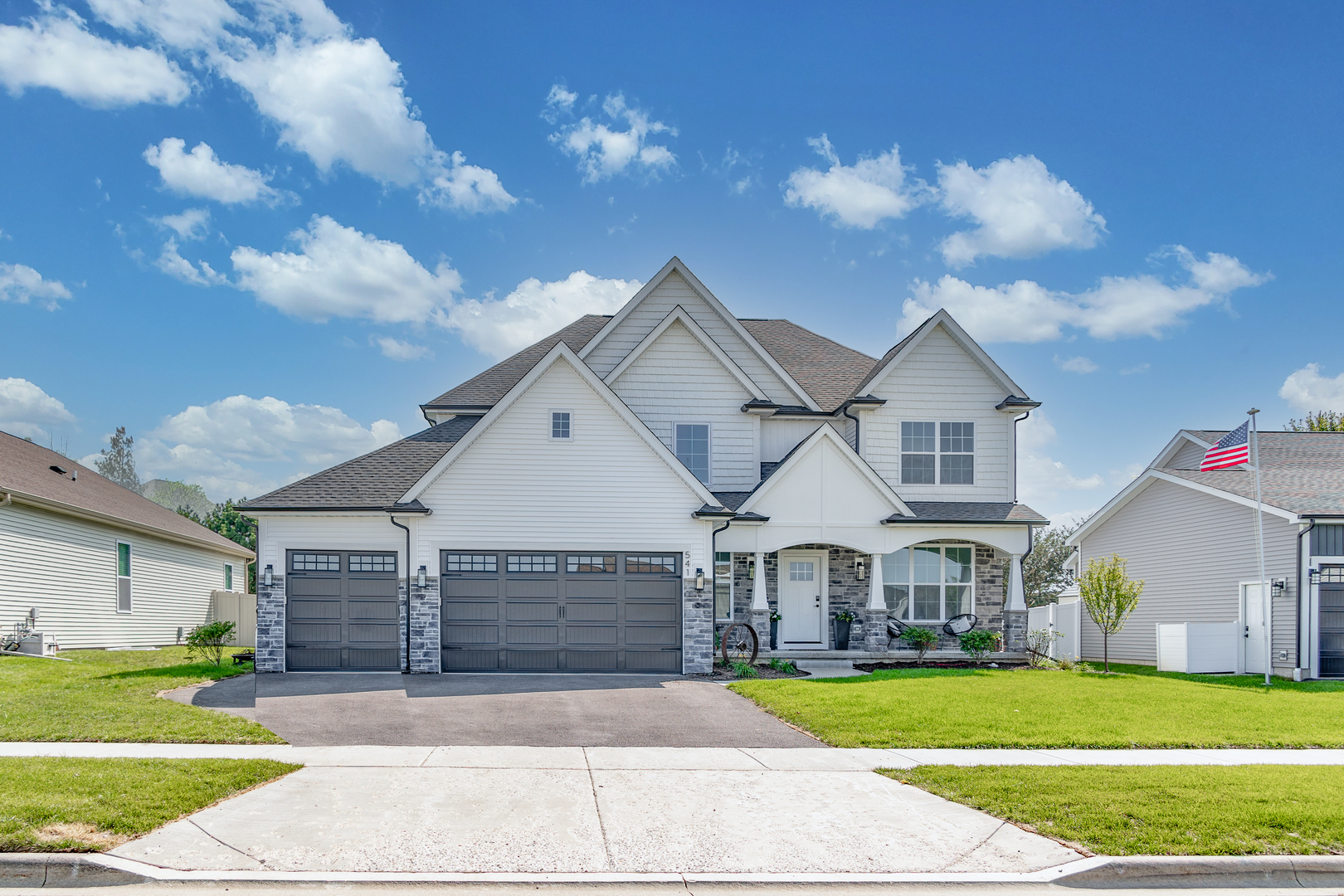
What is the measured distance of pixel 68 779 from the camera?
8.48m

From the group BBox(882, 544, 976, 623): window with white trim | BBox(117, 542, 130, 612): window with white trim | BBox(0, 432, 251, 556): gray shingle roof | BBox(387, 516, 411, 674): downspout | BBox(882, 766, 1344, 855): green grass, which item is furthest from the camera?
BBox(117, 542, 130, 612): window with white trim

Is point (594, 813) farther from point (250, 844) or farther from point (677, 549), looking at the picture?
point (677, 549)

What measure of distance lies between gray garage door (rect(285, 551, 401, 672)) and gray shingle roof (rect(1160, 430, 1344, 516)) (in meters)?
18.9

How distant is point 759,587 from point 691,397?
5.03 meters

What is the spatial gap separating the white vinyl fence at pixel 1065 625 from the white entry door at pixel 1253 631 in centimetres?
464

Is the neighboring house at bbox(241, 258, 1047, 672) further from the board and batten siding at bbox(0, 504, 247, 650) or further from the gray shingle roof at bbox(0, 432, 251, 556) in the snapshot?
the gray shingle roof at bbox(0, 432, 251, 556)

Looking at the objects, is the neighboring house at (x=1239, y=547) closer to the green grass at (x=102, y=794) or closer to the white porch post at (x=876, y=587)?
the white porch post at (x=876, y=587)

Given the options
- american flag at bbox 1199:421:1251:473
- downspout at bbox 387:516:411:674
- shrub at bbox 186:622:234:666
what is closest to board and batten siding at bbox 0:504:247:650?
shrub at bbox 186:622:234:666

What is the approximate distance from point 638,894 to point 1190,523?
71.4 feet

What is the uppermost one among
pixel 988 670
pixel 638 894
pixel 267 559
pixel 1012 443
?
pixel 1012 443

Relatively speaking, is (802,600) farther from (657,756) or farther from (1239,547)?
(657,756)

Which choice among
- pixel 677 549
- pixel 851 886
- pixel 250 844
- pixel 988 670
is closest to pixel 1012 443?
pixel 988 670

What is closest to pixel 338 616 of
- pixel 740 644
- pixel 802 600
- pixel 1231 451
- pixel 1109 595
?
pixel 740 644

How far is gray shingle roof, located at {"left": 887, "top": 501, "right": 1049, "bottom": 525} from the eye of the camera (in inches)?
861
